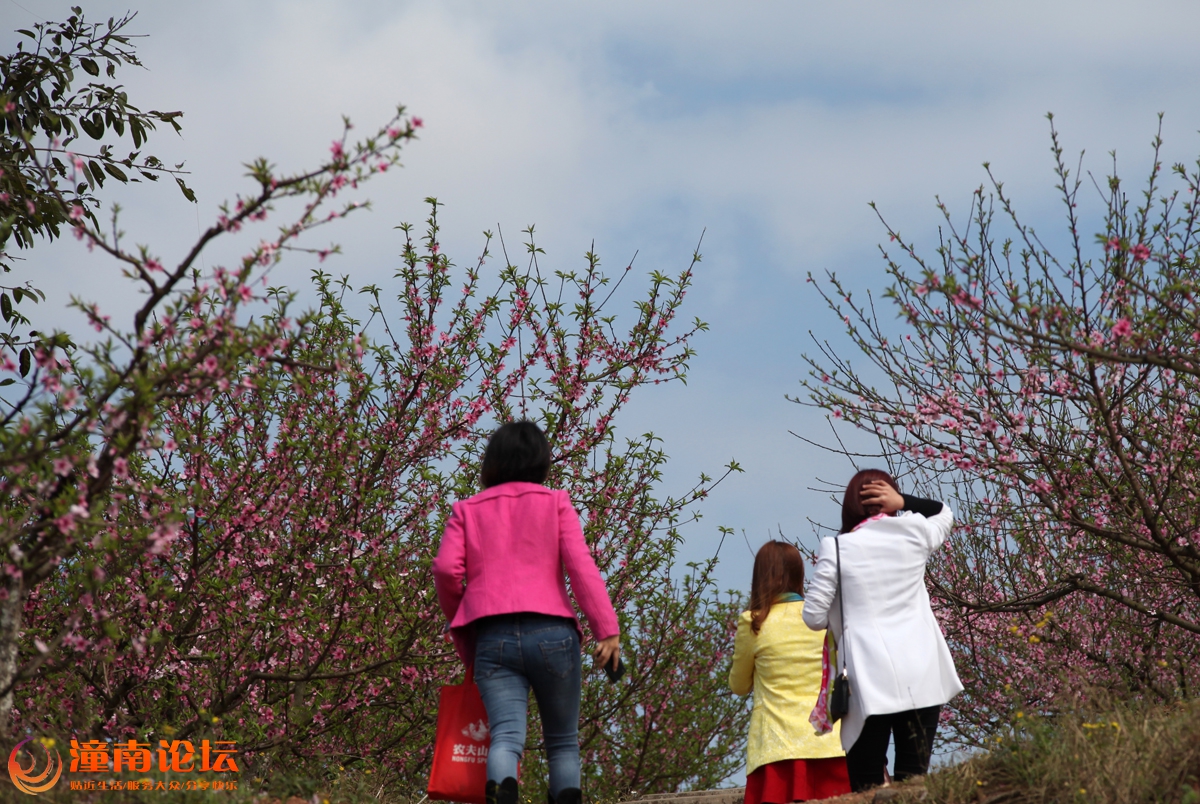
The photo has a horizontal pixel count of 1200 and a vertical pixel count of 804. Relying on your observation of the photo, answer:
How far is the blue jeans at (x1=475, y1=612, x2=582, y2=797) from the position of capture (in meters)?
4.39

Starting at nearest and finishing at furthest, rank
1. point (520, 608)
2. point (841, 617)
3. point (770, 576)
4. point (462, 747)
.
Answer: point (520, 608)
point (462, 747)
point (841, 617)
point (770, 576)

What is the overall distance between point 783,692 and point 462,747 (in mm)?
1725

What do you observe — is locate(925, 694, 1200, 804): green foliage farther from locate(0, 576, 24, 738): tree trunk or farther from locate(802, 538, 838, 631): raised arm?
locate(0, 576, 24, 738): tree trunk

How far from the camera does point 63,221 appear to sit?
715 cm

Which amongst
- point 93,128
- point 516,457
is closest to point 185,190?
point 93,128

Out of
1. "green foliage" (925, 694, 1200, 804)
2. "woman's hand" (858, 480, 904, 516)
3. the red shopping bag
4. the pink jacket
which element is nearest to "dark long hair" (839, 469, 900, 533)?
"woman's hand" (858, 480, 904, 516)

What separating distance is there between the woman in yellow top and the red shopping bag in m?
1.54

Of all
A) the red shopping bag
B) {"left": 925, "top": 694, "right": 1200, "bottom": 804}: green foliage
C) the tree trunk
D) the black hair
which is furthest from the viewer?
the black hair

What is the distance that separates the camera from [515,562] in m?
4.51

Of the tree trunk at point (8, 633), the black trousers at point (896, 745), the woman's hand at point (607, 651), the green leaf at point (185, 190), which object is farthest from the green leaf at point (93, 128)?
the black trousers at point (896, 745)

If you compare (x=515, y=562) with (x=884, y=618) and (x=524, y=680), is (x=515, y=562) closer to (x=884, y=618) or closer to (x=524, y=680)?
(x=524, y=680)

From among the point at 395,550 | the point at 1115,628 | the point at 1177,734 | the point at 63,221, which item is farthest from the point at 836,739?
the point at 63,221

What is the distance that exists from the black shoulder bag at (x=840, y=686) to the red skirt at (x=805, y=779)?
0.48 meters

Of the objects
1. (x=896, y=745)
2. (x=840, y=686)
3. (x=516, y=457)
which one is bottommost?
(x=896, y=745)
